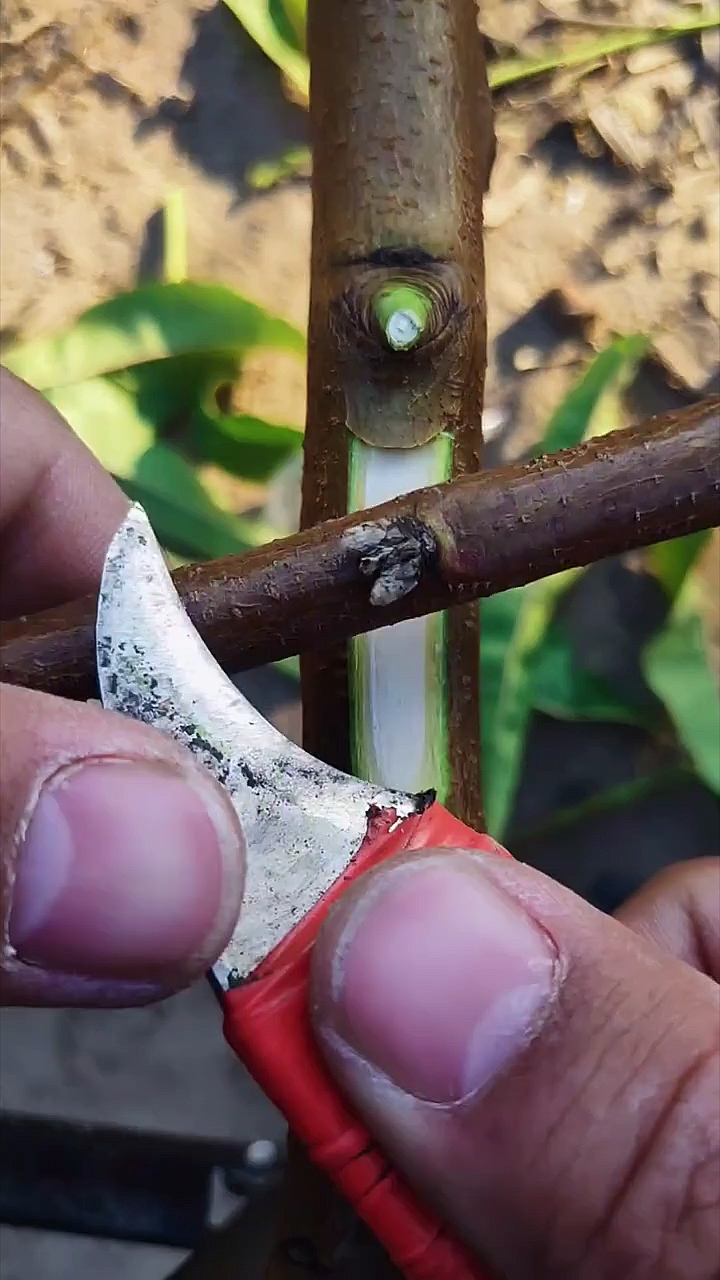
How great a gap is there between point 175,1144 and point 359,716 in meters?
0.46

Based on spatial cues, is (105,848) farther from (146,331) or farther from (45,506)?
(146,331)

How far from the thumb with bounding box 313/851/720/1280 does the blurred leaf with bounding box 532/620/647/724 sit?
0.55 m

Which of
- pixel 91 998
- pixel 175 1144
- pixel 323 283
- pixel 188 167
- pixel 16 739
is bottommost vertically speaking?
pixel 175 1144

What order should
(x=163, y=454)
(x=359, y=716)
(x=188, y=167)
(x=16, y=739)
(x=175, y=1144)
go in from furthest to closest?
(x=188, y=167), (x=163, y=454), (x=175, y=1144), (x=359, y=716), (x=16, y=739)

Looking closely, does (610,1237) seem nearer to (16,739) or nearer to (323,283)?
(16,739)

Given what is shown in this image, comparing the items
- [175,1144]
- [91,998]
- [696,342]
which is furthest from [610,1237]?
[696,342]

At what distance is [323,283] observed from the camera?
2.39 ft

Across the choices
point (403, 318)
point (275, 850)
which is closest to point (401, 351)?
point (403, 318)

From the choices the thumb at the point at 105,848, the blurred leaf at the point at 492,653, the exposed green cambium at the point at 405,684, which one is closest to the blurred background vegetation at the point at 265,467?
the blurred leaf at the point at 492,653

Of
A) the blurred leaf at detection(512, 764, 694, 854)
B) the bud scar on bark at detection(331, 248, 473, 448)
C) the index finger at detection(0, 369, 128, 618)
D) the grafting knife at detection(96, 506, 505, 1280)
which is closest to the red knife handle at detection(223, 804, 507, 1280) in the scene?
the grafting knife at detection(96, 506, 505, 1280)

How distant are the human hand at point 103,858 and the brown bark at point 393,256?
0.21m

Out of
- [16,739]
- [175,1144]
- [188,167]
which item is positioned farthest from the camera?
[188,167]

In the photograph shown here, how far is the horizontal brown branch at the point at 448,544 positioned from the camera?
568 mm

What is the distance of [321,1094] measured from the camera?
0.56m
